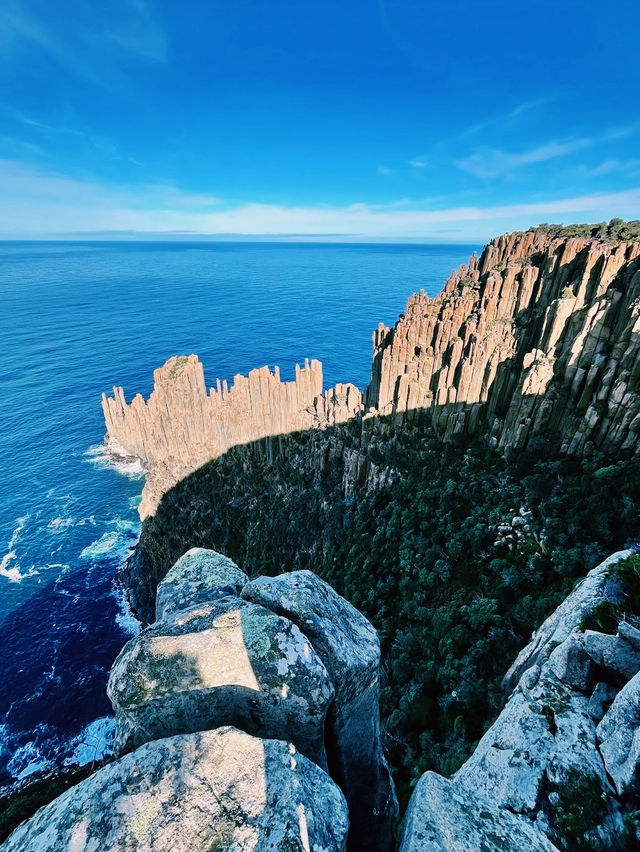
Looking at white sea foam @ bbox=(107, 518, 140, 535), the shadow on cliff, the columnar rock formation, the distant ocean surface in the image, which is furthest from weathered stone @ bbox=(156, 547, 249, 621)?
white sea foam @ bbox=(107, 518, 140, 535)

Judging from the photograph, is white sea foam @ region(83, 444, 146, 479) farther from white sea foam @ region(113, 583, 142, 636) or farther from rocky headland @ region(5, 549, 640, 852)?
rocky headland @ region(5, 549, 640, 852)

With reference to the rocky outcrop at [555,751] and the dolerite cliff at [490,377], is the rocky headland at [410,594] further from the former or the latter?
the dolerite cliff at [490,377]

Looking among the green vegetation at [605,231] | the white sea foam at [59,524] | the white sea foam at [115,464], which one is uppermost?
the green vegetation at [605,231]

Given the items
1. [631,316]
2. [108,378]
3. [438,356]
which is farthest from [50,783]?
[108,378]

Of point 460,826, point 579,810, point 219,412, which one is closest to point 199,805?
point 460,826

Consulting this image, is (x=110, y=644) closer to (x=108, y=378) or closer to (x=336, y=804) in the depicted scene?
(x=336, y=804)

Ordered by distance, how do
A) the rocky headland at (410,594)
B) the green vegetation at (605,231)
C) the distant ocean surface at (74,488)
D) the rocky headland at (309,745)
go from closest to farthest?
the rocky headland at (309,745) < the rocky headland at (410,594) < the green vegetation at (605,231) < the distant ocean surface at (74,488)

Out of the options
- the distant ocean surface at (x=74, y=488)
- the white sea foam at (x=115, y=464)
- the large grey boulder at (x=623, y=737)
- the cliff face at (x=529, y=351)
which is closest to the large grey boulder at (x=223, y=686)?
the large grey boulder at (x=623, y=737)
